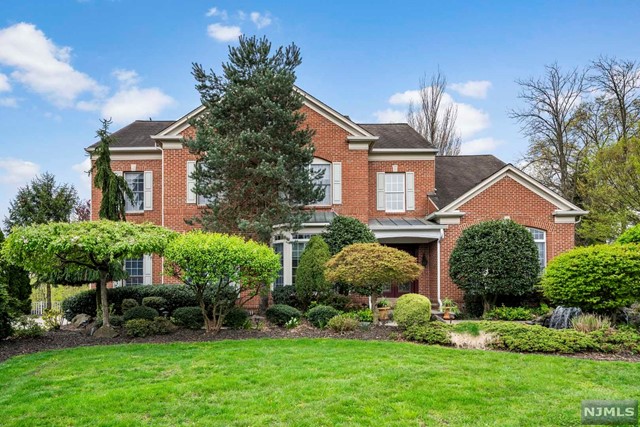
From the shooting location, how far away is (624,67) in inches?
925

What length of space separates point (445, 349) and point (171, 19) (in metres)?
12.4

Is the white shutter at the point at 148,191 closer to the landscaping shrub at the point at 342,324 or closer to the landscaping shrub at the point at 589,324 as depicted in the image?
the landscaping shrub at the point at 342,324

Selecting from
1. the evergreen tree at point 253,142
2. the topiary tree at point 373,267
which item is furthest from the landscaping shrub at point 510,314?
the evergreen tree at point 253,142

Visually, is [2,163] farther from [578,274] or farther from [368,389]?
[578,274]

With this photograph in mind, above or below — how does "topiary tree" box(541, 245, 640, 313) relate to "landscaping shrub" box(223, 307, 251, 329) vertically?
above

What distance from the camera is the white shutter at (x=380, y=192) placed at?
58.7ft

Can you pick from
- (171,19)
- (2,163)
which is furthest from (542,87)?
(2,163)

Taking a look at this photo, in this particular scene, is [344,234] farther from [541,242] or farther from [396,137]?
[541,242]

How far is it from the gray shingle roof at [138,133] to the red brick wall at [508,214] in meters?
13.0

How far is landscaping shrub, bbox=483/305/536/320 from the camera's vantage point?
12.8m

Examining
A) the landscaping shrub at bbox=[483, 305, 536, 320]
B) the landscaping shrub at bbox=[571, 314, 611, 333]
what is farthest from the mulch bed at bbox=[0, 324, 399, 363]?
the landscaping shrub at bbox=[483, 305, 536, 320]

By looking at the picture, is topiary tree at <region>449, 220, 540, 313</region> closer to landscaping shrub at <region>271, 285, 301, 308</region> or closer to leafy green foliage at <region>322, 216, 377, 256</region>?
leafy green foliage at <region>322, 216, 377, 256</region>

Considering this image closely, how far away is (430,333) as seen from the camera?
30.9ft

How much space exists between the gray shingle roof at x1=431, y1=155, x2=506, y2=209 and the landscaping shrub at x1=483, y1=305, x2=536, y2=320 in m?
5.12
